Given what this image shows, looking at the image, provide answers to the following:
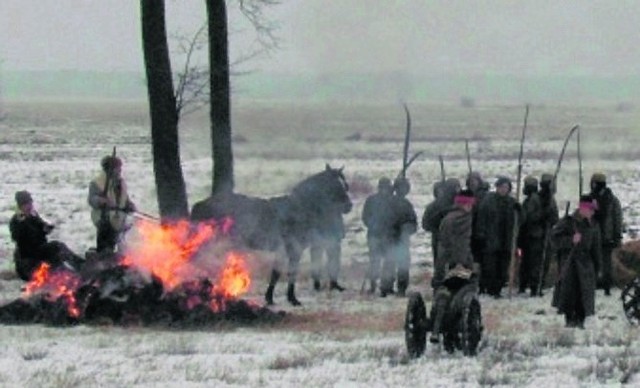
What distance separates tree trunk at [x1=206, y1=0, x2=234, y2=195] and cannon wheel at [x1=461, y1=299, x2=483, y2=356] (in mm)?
9453

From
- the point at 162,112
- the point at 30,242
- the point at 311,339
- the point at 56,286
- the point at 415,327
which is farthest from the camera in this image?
the point at 162,112

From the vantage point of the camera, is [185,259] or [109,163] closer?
[185,259]

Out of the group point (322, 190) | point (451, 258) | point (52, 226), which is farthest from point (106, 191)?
point (451, 258)

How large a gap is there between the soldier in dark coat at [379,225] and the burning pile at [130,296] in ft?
11.5

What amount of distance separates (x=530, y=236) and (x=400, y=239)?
1.99m

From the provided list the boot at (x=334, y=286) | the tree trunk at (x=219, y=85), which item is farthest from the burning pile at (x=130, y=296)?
the tree trunk at (x=219, y=85)

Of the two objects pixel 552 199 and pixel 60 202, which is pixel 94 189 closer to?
pixel 552 199

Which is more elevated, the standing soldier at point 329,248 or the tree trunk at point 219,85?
the tree trunk at point 219,85

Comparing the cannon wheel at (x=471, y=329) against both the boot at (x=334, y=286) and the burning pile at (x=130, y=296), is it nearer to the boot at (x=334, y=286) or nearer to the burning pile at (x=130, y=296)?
the burning pile at (x=130, y=296)

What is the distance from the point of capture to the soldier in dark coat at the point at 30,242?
17.5 m

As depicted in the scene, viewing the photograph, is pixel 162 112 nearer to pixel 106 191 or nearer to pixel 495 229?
pixel 106 191

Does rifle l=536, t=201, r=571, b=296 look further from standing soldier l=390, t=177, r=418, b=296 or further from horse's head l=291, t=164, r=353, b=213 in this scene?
horse's head l=291, t=164, r=353, b=213

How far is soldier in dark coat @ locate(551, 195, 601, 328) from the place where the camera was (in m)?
15.6

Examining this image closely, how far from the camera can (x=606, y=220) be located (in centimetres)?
1958
